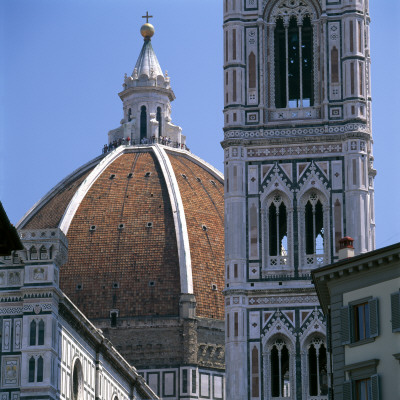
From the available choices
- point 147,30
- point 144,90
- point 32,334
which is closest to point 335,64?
point 32,334

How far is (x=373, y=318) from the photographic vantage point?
32500mm

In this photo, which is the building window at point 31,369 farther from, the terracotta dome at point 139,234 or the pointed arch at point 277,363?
the terracotta dome at point 139,234

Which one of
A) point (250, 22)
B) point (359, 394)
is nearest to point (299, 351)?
point (250, 22)

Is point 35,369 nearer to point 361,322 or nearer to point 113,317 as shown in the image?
point 361,322

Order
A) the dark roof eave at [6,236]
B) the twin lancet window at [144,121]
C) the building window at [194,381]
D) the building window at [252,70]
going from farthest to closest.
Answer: the twin lancet window at [144,121] → the building window at [194,381] → the building window at [252,70] → the dark roof eave at [6,236]

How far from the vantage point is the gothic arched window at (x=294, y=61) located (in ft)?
186

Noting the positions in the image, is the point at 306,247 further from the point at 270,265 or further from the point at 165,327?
the point at 165,327

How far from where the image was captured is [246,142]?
55344 millimetres

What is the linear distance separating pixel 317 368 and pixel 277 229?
15.4ft

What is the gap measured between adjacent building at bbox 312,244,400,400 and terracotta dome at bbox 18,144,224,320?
183 feet

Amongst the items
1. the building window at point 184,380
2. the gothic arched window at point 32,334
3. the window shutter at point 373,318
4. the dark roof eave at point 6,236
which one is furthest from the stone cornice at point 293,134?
the building window at point 184,380

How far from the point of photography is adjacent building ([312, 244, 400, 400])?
31922 mm

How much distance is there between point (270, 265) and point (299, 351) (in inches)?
115

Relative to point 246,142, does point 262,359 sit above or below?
below
